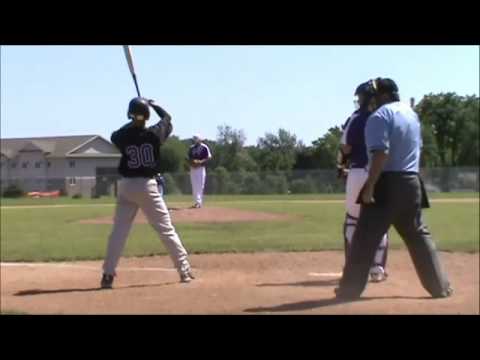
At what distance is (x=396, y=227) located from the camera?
19.0ft

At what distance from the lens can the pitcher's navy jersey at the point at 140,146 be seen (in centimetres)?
348

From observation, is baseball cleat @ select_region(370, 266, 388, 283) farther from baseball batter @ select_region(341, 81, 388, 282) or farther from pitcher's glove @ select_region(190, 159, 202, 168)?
pitcher's glove @ select_region(190, 159, 202, 168)

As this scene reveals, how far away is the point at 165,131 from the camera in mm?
3455

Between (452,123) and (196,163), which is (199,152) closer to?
(196,163)

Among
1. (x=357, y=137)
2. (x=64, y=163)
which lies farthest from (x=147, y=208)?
(x=357, y=137)

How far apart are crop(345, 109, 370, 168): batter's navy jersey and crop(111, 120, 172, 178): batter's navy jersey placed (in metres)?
1.08

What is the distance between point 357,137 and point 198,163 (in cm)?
201

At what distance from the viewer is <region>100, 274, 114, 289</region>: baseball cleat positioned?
277 inches

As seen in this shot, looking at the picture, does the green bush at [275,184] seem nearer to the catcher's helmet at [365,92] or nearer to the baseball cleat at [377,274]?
the catcher's helmet at [365,92]

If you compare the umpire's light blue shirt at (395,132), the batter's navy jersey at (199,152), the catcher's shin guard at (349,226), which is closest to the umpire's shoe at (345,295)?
the catcher's shin guard at (349,226)

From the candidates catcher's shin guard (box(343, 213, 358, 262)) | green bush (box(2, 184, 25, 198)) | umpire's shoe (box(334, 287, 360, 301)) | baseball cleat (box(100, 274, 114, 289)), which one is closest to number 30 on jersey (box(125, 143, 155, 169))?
green bush (box(2, 184, 25, 198))
